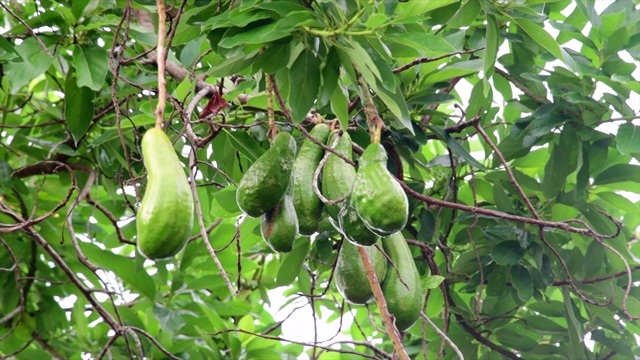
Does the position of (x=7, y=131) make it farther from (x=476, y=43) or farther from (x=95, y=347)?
(x=476, y=43)

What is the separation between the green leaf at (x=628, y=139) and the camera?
88.5 inches

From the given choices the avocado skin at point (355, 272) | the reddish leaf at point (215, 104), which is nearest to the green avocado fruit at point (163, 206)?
the avocado skin at point (355, 272)

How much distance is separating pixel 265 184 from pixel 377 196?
0.25 m

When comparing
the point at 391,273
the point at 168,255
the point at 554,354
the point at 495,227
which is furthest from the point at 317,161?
the point at 554,354

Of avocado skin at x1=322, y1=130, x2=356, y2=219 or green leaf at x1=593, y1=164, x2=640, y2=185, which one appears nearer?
avocado skin at x1=322, y1=130, x2=356, y2=219

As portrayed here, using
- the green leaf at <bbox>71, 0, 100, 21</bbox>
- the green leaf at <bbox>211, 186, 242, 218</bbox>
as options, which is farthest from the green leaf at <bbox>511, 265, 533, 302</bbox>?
the green leaf at <bbox>71, 0, 100, 21</bbox>

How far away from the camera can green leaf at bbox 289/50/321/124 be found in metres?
1.45

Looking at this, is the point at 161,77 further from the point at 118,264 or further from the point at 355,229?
the point at 118,264

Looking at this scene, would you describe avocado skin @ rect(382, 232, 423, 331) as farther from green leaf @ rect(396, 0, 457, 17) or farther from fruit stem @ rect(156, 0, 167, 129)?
fruit stem @ rect(156, 0, 167, 129)

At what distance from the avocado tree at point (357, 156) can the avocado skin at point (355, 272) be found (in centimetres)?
2

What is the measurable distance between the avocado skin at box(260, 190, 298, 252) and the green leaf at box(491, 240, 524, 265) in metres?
1.08

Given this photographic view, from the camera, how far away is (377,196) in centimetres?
118

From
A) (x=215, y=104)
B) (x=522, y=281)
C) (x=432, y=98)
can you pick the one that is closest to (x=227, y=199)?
(x=215, y=104)

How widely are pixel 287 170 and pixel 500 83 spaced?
1410mm
